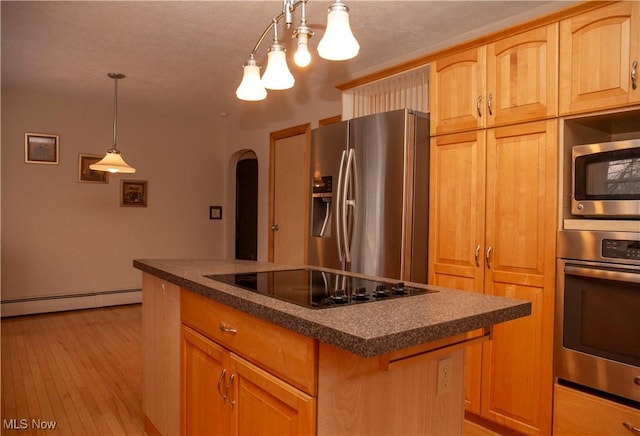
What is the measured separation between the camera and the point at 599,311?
6.50 ft

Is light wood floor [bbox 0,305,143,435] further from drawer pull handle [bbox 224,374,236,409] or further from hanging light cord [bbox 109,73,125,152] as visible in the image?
hanging light cord [bbox 109,73,125,152]

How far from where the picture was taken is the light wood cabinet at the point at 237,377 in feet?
4.01

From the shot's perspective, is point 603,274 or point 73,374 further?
point 73,374

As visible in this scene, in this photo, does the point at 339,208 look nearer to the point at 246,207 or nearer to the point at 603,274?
the point at 603,274

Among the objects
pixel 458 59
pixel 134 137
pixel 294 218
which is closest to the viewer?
pixel 458 59

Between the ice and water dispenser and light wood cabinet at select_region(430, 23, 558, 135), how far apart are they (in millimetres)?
876

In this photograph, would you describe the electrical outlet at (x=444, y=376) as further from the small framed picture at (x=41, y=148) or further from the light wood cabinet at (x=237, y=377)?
the small framed picture at (x=41, y=148)

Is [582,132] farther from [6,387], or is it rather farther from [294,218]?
[6,387]

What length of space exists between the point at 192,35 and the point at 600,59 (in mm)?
2503

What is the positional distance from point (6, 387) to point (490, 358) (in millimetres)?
3118

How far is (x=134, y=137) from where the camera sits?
5395mm

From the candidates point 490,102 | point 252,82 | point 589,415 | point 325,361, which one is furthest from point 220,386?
point 490,102

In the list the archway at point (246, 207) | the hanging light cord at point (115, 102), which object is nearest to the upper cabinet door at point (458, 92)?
the hanging light cord at point (115, 102)

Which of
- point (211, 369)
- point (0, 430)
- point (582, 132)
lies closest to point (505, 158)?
point (582, 132)
